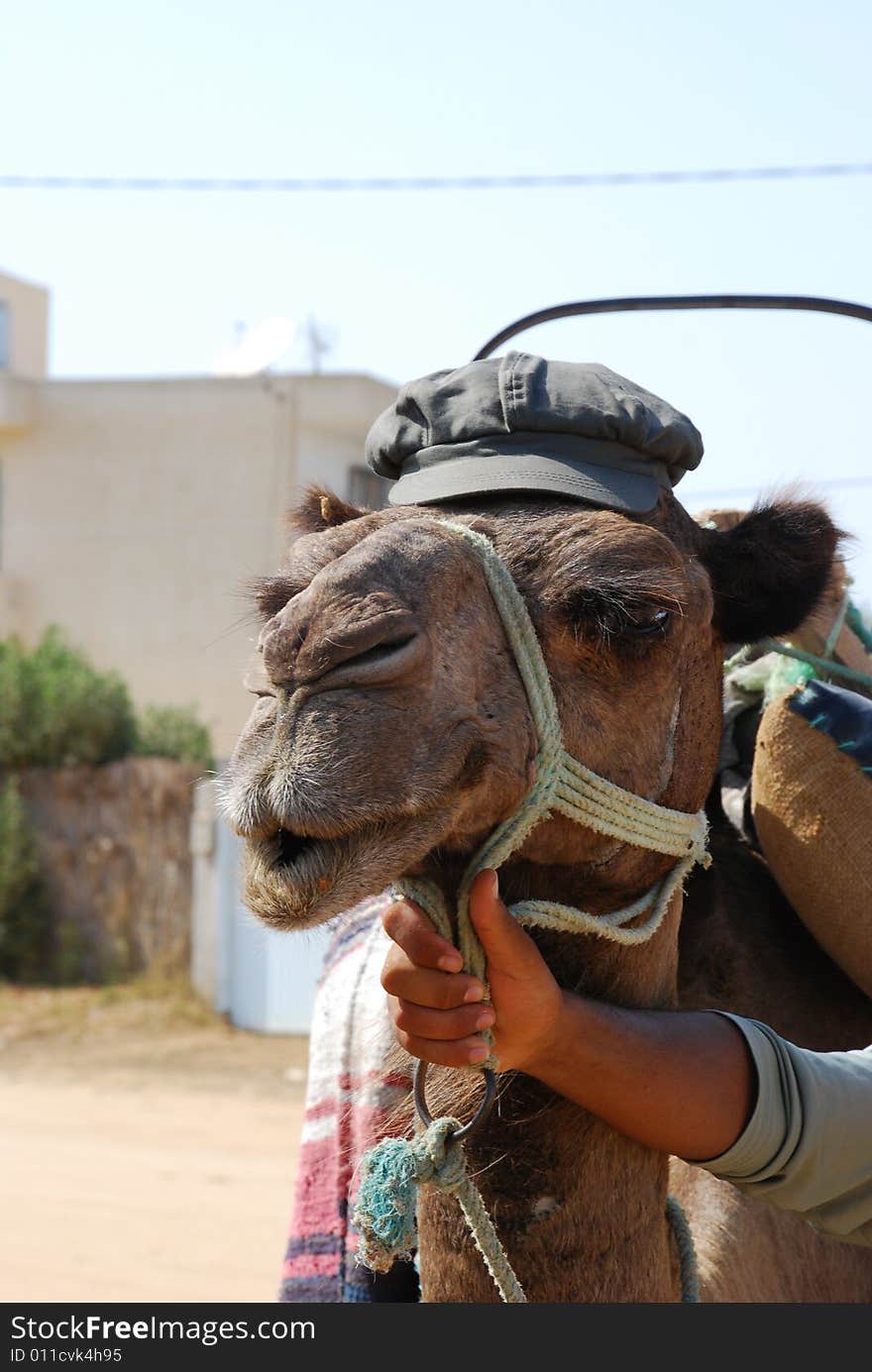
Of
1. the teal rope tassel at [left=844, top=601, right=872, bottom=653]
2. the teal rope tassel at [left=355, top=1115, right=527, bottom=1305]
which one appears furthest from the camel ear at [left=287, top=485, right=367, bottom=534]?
the teal rope tassel at [left=844, top=601, right=872, bottom=653]

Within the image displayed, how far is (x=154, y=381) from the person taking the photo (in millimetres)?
23016

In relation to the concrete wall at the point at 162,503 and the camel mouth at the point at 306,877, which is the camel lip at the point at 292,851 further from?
the concrete wall at the point at 162,503

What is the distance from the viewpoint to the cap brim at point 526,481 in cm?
241

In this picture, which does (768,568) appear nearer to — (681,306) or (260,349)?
(681,306)

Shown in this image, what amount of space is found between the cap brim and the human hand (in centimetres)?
64

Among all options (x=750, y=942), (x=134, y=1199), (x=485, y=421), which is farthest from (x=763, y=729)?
(x=134, y=1199)

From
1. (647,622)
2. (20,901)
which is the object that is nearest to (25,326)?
(20,901)

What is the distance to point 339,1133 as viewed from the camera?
Answer: 135 inches

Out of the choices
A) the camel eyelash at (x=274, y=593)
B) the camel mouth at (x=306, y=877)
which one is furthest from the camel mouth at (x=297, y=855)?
the camel eyelash at (x=274, y=593)

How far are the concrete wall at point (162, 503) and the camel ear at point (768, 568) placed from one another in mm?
18988

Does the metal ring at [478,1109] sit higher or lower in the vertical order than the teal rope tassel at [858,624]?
lower

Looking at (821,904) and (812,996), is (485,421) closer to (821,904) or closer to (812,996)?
(821,904)

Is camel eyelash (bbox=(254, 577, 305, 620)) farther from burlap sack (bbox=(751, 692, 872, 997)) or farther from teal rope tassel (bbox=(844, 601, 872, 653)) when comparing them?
teal rope tassel (bbox=(844, 601, 872, 653))

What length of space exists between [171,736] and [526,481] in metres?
15.7
